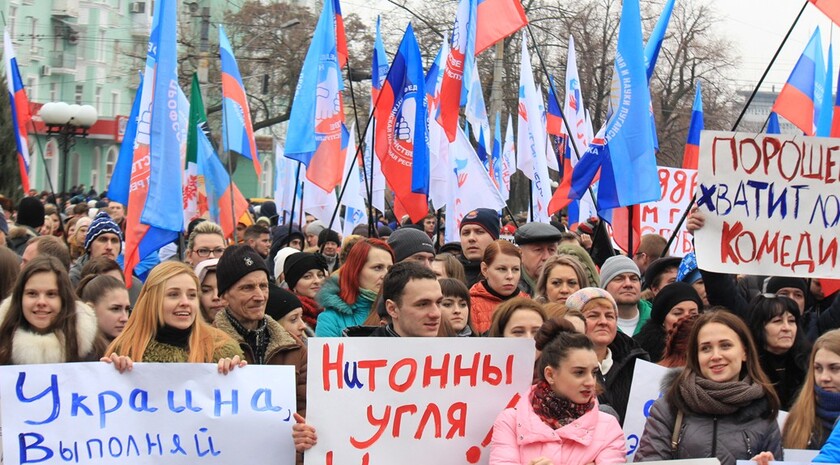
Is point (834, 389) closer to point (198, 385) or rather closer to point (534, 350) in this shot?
point (534, 350)

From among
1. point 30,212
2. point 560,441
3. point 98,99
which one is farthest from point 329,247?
point 98,99

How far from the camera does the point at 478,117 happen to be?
13.2 meters

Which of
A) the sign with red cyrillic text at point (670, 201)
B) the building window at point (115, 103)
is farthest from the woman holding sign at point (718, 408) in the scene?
the building window at point (115, 103)

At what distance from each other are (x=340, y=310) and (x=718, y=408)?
2484mm

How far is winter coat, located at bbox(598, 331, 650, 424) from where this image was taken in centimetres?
565

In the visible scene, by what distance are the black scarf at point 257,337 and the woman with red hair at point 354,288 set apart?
37.2 inches

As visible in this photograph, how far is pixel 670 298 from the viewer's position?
6.62 metres

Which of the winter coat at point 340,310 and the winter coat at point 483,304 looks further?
the winter coat at point 483,304

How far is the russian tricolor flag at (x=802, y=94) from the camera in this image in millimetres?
10938

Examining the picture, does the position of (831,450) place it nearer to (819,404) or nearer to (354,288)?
(819,404)

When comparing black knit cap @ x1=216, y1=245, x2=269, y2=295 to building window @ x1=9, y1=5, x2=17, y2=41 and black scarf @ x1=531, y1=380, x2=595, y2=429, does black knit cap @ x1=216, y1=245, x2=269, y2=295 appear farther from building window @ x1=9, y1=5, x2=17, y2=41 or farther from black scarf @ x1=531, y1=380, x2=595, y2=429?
building window @ x1=9, y1=5, x2=17, y2=41

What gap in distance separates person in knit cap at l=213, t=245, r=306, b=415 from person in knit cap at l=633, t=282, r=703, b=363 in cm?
195

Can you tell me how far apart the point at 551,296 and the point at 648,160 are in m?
1.99

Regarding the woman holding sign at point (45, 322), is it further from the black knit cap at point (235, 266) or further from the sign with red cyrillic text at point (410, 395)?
the sign with red cyrillic text at point (410, 395)
